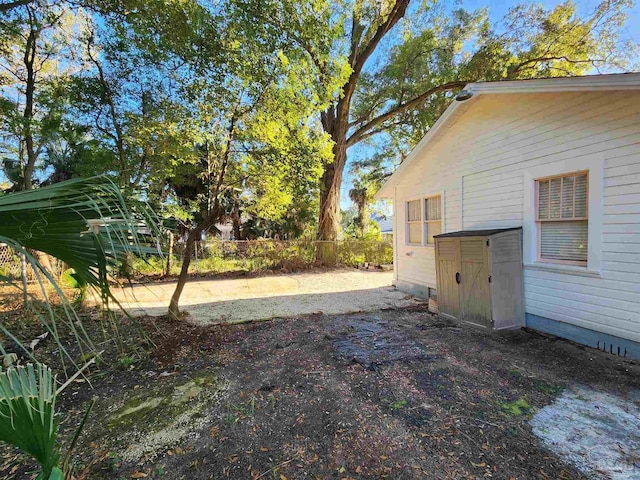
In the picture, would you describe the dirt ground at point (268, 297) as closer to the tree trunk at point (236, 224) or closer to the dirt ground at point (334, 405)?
the dirt ground at point (334, 405)

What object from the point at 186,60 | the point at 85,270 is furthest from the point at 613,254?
the point at 186,60

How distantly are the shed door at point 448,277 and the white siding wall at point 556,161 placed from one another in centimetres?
85

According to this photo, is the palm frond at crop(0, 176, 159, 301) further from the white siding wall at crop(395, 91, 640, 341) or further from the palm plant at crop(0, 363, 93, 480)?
the white siding wall at crop(395, 91, 640, 341)

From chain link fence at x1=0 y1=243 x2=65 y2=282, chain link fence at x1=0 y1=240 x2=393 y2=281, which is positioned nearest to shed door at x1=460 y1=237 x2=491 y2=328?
chain link fence at x1=0 y1=240 x2=393 y2=281

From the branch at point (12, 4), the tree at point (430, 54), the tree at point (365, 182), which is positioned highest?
the tree at point (430, 54)

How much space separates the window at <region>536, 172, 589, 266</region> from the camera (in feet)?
13.2

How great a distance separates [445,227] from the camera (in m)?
6.34

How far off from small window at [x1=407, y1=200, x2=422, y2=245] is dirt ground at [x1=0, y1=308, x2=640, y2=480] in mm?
3191

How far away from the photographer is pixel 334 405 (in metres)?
2.74

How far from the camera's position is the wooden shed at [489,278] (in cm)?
451

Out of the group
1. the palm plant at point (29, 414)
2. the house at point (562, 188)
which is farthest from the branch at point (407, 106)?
Answer: the palm plant at point (29, 414)

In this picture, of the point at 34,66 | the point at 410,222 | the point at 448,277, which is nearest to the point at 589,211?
the point at 448,277

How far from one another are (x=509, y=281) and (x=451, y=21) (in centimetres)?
1302

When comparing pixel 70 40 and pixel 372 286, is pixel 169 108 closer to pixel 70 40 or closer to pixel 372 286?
pixel 70 40
